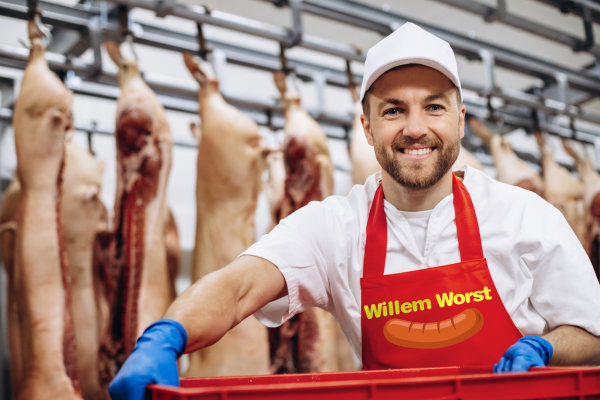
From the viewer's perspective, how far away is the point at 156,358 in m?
1.17

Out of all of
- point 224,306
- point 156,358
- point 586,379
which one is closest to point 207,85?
point 224,306

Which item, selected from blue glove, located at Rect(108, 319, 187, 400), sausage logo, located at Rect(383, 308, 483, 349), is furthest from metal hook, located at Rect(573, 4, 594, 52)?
blue glove, located at Rect(108, 319, 187, 400)

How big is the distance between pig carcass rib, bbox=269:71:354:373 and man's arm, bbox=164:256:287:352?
113 cm

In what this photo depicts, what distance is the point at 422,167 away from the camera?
5.56ft

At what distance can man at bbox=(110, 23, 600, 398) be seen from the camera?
5.33 feet

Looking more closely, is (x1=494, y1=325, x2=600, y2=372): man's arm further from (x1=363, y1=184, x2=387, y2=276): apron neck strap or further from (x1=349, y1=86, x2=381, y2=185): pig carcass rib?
(x1=349, y1=86, x2=381, y2=185): pig carcass rib

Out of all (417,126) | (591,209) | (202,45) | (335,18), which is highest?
(335,18)

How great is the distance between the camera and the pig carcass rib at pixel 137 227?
2.48 m

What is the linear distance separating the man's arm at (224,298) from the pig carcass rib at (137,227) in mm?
948

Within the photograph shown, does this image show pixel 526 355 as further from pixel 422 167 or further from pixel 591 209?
pixel 591 209

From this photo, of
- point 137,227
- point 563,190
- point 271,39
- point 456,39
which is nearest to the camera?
point 137,227

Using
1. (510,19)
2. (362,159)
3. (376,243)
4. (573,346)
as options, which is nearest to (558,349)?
(573,346)

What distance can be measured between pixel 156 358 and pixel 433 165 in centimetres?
87

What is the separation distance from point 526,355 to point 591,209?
116 inches
